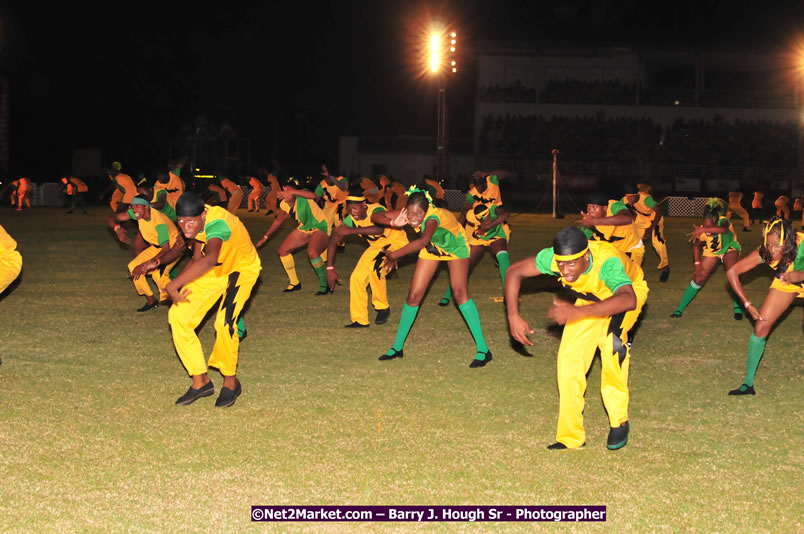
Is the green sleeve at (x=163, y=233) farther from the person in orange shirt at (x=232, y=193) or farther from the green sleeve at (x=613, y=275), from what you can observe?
the person in orange shirt at (x=232, y=193)

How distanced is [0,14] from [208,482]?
47.1m

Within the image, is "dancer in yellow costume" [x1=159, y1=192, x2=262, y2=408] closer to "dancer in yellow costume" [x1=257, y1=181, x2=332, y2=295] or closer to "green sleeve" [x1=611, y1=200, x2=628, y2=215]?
"green sleeve" [x1=611, y1=200, x2=628, y2=215]

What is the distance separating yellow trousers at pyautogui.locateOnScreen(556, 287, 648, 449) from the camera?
6.07m

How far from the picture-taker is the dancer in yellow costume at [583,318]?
5637mm

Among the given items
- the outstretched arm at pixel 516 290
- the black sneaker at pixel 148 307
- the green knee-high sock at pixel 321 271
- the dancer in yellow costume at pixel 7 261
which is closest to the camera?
the outstretched arm at pixel 516 290

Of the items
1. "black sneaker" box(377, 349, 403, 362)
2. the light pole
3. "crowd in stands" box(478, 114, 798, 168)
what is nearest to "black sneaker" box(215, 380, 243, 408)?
"black sneaker" box(377, 349, 403, 362)

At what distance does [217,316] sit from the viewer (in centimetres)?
737


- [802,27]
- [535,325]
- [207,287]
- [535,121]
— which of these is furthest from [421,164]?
[207,287]

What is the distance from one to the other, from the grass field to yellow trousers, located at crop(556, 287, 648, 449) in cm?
20

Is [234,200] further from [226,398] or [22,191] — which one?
[226,398]

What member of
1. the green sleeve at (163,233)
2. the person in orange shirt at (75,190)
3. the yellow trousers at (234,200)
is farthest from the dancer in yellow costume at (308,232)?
the person in orange shirt at (75,190)

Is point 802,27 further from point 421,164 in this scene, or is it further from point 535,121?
point 421,164

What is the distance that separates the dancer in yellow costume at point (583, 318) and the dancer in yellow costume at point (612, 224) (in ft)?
12.6

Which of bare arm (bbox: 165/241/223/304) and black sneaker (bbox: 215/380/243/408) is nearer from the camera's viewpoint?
bare arm (bbox: 165/241/223/304)
